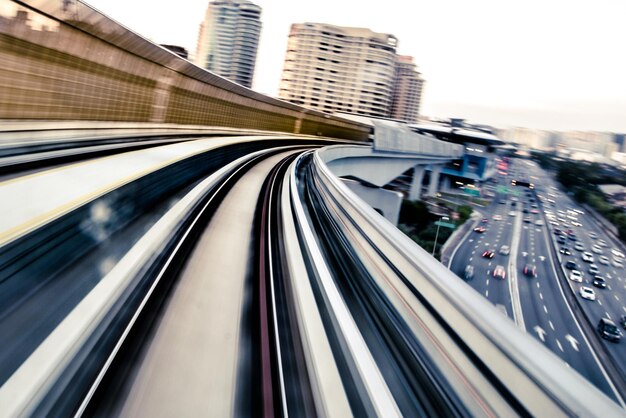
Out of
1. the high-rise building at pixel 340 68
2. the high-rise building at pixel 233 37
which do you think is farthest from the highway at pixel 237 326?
the high-rise building at pixel 233 37

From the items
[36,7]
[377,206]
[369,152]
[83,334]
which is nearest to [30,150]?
[36,7]

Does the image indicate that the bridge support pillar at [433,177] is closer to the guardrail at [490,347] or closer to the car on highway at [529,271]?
the car on highway at [529,271]

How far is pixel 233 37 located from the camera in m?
115

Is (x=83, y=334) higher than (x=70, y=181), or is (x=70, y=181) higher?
(x=70, y=181)

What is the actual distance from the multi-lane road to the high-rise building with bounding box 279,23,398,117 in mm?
57351

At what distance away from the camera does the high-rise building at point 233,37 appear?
11494 centimetres

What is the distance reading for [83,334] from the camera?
3.28 m

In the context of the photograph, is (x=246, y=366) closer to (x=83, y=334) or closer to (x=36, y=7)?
(x=83, y=334)

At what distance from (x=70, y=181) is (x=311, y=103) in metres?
97.5

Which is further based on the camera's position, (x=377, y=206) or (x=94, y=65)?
(x=377, y=206)

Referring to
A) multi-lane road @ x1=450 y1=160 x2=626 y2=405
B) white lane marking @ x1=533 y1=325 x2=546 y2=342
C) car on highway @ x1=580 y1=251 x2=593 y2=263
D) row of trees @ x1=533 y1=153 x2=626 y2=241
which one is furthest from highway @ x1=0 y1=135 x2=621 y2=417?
row of trees @ x1=533 y1=153 x2=626 y2=241

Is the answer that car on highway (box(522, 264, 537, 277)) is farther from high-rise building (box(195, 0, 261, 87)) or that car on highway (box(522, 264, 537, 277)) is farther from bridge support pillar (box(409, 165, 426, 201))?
high-rise building (box(195, 0, 261, 87))

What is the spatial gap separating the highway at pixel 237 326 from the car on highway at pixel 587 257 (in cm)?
3664

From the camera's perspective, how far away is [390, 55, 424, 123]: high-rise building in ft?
454
